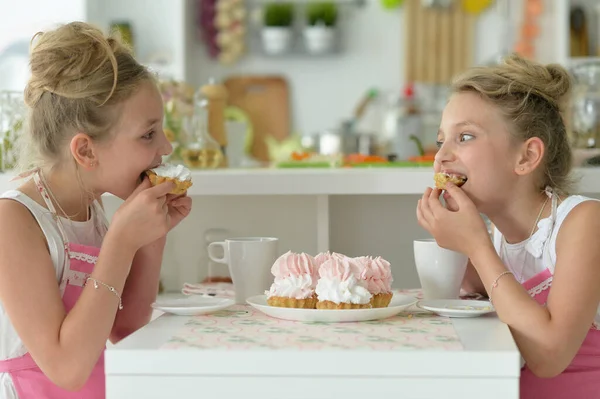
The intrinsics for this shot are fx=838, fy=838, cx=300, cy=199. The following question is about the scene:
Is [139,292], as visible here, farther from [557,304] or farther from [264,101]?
[264,101]

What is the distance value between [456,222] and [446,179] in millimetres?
112

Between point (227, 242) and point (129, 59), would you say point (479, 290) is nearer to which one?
point (227, 242)

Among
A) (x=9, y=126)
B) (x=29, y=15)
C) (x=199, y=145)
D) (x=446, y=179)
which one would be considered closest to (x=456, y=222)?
(x=446, y=179)

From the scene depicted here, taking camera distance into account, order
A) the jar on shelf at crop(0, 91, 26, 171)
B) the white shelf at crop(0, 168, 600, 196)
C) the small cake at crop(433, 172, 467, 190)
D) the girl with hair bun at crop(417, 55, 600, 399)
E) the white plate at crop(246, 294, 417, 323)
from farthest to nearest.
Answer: the jar on shelf at crop(0, 91, 26, 171)
the white shelf at crop(0, 168, 600, 196)
the small cake at crop(433, 172, 467, 190)
the girl with hair bun at crop(417, 55, 600, 399)
the white plate at crop(246, 294, 417, 323)

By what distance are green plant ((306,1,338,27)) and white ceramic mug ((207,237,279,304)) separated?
3481 millimetres

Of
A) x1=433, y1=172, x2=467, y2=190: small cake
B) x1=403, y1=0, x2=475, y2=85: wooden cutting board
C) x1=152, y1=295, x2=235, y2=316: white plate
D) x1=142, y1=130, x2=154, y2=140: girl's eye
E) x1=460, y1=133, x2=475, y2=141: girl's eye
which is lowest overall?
x1=152, y1=295, x2=235, y2=316: white plate

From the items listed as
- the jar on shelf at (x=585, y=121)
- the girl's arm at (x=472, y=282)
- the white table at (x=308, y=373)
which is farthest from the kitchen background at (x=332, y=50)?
the white table at (x=308, y=373)

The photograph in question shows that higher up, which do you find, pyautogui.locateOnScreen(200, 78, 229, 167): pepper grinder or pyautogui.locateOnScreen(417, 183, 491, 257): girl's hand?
pyautogui.locateOnScreen(200, 78, 229, 167): pepper grinder

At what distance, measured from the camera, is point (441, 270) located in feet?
4.62

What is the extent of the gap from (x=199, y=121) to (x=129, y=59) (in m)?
0.61

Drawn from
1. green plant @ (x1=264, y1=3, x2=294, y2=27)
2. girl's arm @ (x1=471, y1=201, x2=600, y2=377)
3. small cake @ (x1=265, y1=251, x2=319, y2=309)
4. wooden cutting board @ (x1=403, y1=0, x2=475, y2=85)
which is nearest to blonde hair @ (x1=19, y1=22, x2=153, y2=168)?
small cake @ (x1=265, y1=251, x2=319, y2=309)

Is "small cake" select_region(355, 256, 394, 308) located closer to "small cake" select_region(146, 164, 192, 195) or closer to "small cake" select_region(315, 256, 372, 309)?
"small cake" select_region(315, 256, 372, 309)

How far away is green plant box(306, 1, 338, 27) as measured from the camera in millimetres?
4738

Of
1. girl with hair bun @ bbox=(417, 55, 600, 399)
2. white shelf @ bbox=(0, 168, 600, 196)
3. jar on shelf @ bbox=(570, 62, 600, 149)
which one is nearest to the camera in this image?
girl with hair bun @ bbox=(417, 55, 600, 399)
